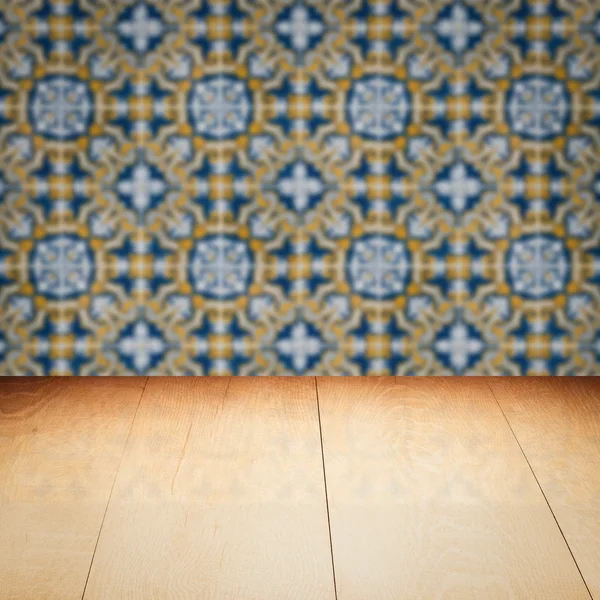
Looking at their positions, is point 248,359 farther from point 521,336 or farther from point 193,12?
point 193,12

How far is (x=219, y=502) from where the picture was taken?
971 millimetres

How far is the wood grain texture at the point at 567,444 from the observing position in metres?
0.90

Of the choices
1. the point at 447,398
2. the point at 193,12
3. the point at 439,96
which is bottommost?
the point at 447,398

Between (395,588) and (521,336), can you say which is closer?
(395,588)

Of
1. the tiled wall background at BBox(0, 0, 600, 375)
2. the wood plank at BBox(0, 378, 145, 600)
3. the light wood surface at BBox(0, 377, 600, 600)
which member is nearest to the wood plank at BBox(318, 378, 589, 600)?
the light wood surface at BBox(0, 377, 600, 600)

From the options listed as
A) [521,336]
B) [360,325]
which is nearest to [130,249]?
[360,325]

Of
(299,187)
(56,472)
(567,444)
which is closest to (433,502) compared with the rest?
(567,444)

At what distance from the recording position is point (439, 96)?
1.32m

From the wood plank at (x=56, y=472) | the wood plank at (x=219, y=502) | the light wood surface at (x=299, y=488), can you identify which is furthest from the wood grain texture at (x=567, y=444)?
the wood plank at (x=56, y=472)

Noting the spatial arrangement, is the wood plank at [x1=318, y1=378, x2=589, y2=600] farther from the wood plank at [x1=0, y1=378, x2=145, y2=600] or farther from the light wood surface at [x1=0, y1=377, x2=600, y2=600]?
the wood plank at [x1=0, y1=378, x2=145, y2=600]

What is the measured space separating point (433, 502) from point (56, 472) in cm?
48

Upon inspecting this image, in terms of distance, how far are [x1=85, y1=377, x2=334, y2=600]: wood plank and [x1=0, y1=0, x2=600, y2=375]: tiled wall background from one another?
0.50ft

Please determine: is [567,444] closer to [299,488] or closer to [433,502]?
[433,502]

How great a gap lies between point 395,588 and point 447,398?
0.55m
